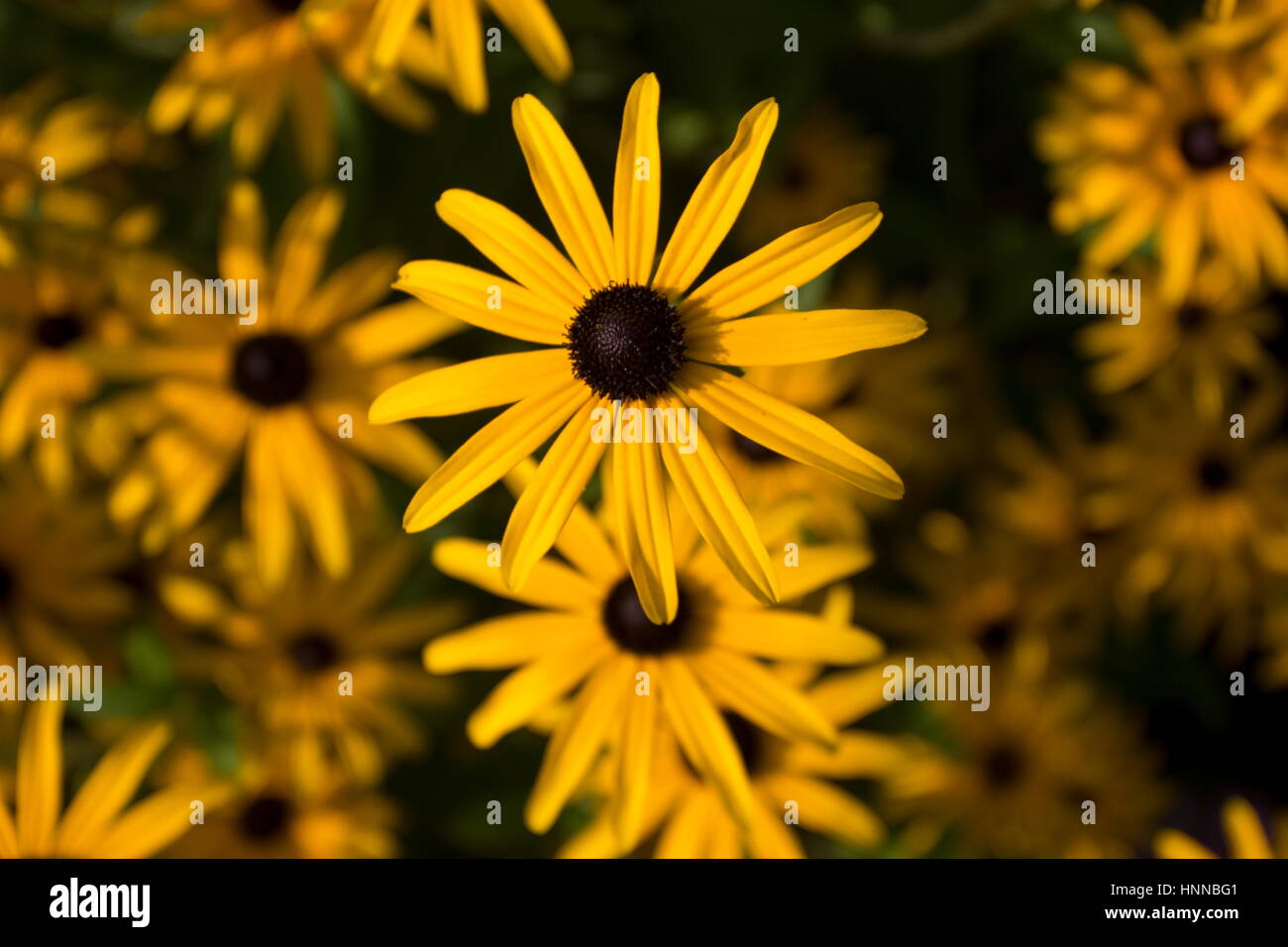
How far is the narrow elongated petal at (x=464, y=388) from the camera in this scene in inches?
76.2

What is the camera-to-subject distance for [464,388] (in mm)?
1960

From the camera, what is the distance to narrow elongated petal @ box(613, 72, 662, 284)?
1854 millimetres

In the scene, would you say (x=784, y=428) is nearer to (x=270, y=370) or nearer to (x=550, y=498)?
(x=550, y=498)

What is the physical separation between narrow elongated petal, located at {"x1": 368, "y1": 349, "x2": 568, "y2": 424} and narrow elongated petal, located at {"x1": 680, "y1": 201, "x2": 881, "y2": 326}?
290mm

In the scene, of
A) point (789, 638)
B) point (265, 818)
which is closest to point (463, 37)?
point (789, 638)

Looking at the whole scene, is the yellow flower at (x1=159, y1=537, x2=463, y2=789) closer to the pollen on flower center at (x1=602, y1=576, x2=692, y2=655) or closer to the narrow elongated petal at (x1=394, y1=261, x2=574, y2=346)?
the pollen on flower center at (x1=602, y1=576, x2=692, y2=655)

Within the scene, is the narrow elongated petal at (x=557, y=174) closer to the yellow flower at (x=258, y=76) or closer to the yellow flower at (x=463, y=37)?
the yellow flower at (x=463, y=37)

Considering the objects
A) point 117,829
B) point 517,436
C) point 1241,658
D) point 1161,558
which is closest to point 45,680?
point 117,829

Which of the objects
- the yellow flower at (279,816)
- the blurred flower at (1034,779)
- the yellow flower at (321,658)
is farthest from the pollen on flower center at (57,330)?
the blurred flower at (1034,779)

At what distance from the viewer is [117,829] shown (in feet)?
8.63

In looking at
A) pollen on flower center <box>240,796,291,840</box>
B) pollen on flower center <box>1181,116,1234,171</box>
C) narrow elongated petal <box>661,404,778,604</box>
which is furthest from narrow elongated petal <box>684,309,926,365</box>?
pollen on flower center <box>240,796,291,840</box>
